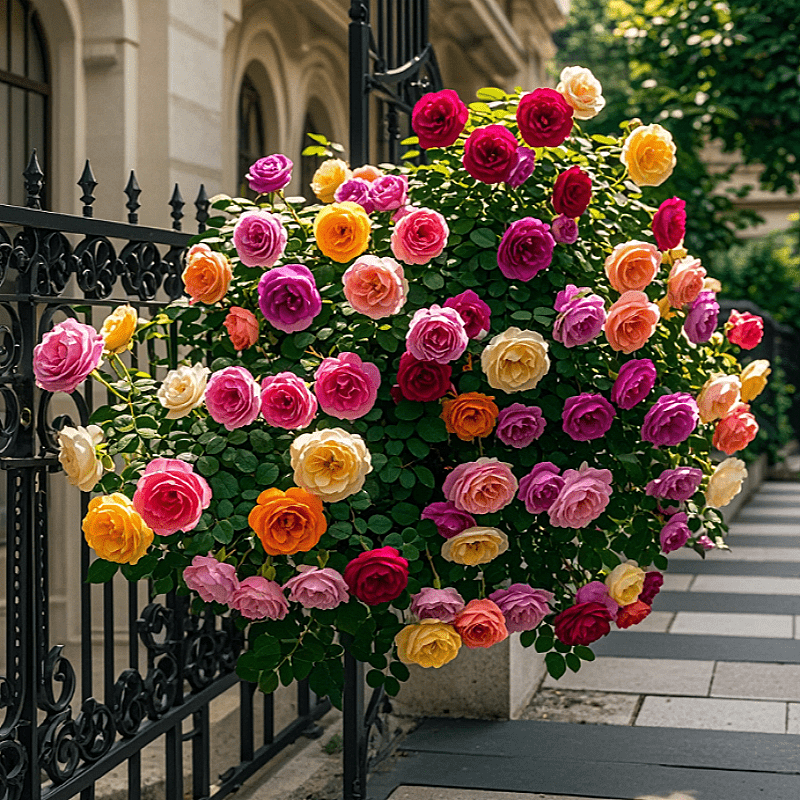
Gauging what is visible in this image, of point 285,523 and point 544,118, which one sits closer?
point 285,523

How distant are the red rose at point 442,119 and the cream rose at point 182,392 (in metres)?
1.01

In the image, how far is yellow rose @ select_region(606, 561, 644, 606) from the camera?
132 inches

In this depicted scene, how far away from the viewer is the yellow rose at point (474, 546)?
3201mm

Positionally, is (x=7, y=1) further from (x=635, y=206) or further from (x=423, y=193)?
(x=635, y=206)

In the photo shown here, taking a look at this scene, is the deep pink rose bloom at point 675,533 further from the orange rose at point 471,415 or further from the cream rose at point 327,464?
the cream rose at point 327,464

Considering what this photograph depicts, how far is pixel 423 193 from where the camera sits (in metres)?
3.66

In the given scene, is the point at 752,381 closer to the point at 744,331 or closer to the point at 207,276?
the point at 744,331

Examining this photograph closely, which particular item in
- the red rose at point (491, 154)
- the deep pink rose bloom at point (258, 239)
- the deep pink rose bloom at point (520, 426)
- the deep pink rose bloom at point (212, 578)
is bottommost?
the deep pink rose bloom at point (212, 578)

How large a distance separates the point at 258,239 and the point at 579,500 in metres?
1.13

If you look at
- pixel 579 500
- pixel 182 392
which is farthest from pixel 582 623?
pixel 182 392

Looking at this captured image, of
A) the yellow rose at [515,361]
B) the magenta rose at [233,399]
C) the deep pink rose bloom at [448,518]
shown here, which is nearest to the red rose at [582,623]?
the deep pink rose bloom at [448,518]

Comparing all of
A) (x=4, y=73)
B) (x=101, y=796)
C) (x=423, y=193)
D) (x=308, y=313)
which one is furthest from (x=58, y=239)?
(x=4, y=73)

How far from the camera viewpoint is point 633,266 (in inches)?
132

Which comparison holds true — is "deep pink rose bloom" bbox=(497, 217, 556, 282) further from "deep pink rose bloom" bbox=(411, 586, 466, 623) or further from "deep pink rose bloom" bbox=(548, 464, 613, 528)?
"deep pink rose bloom" bbox=(411, 586, 466, 623)
